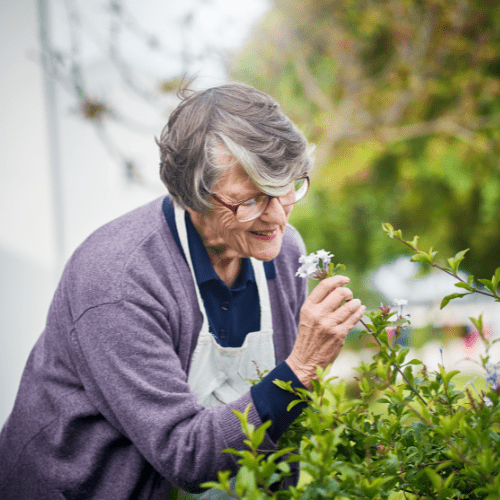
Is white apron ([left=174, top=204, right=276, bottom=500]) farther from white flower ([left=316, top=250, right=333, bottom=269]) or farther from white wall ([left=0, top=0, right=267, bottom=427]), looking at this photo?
white wall ([left=0, top=0, right=267, bottom=427])

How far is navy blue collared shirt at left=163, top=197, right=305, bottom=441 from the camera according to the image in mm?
1300

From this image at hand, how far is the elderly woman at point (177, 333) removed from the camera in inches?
53.0

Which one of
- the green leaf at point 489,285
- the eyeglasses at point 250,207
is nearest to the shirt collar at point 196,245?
the eyeglasses at point 250,207

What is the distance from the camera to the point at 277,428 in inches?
51.5

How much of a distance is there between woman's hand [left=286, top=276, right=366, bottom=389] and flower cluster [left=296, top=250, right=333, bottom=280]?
0.10ft

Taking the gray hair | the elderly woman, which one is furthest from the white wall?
the elderly woman

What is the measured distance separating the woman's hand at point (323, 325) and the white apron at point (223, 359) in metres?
0.40

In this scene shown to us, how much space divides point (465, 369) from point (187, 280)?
202 inches

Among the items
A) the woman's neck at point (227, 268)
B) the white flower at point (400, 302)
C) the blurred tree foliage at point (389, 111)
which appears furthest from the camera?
the blurred tree foliage at point (389, 111)

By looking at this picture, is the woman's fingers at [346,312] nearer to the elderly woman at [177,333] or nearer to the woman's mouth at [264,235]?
the elderly woman at [177,333]

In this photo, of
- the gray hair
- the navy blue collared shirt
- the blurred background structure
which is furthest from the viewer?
the blurred background structure

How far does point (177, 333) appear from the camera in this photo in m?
1.56

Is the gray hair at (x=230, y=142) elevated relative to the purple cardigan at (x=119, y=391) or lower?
elevated

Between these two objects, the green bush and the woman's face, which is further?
the woman's face
